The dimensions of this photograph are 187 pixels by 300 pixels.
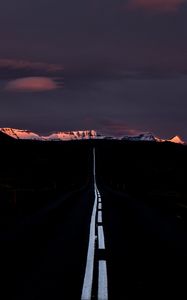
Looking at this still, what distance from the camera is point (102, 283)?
28.4ft

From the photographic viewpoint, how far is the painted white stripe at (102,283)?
304 inches

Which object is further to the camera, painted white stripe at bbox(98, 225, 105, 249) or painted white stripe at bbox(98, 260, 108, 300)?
painted white stripe at bbox(98, 225, 105, 249)

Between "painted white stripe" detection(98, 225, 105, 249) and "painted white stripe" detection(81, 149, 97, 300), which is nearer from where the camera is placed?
"painted white stripe" detection(81, 149, 97, 300)

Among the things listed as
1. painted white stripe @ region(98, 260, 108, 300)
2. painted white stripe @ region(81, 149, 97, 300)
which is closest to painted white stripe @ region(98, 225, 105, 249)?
painted white stripe @ region(81, 149, 97, 300)

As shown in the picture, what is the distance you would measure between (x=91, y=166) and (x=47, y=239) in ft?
543

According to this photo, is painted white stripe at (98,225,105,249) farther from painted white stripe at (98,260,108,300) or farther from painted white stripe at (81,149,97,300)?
painted white stripe at (98,260,108,300)

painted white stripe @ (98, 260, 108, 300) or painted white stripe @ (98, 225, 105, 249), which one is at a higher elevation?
painted white stripe @ (98, 225, 105, 249)

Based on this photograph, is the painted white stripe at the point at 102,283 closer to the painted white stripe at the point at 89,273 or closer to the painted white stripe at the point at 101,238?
the painted white stripe at the point at 89,273

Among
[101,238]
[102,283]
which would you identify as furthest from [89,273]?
[101,238]

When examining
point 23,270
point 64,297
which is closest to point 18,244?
point 23,270

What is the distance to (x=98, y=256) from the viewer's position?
11.8 m

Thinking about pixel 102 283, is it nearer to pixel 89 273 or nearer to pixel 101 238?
pixel 89 273

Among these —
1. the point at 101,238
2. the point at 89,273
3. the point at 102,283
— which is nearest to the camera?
the point at 102,283

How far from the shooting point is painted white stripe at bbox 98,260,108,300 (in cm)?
772
